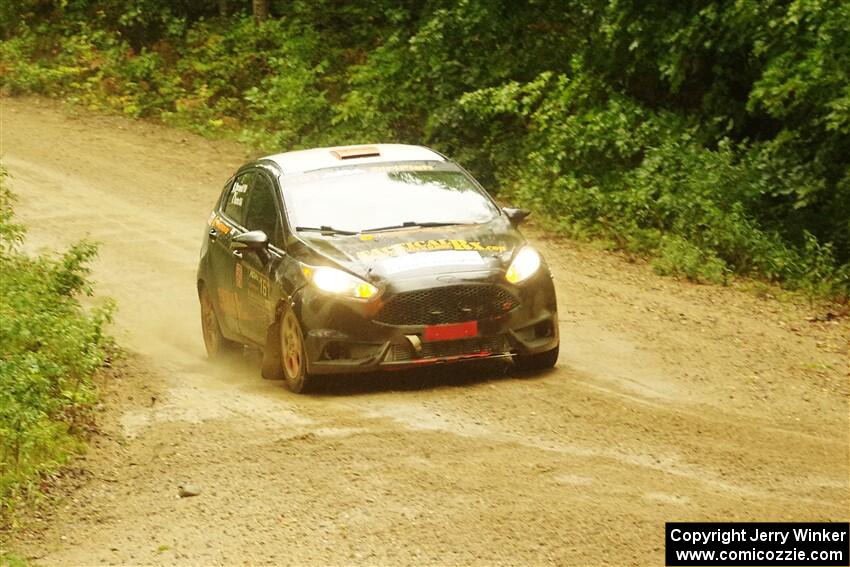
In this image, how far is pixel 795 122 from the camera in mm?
15188

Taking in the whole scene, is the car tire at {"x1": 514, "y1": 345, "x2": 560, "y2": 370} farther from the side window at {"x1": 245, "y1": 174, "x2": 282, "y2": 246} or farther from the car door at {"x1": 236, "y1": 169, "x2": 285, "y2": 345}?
the side window at {"x1": 245, "y1": 174, "x2": 282, "y2": 246}

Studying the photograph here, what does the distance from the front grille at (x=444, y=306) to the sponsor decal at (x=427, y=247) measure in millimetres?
399

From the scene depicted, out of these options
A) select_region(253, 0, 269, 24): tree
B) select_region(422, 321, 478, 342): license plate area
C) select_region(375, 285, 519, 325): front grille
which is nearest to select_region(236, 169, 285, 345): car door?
select_region(375, 285, 519, 325): front grille

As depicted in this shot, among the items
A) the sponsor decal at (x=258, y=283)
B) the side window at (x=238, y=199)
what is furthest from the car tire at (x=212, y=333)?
the sponsor decal at (x=258, y=283)

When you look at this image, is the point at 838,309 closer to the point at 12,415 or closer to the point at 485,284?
the point at 485,284

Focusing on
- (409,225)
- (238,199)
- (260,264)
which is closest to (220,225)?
(238,199)

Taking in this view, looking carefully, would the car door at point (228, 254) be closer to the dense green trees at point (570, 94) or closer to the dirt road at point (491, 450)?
the dirt road at point (491, 450)


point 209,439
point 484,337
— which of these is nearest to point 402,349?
point 484,337

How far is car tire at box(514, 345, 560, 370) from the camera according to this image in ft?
32.6

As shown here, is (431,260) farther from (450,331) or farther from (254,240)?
(254,240)

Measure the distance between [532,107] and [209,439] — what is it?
12169 millimetres

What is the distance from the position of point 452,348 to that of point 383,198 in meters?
1.54

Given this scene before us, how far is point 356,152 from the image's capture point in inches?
432

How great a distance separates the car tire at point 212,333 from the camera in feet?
39.0
